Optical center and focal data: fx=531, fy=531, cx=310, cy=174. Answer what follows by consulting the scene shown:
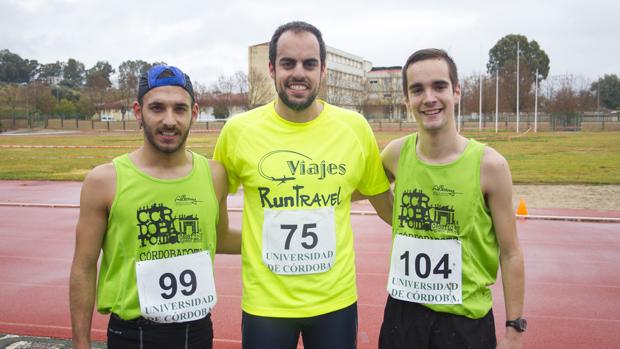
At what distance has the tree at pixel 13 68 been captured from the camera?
100 metres

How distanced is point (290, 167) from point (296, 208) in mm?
210

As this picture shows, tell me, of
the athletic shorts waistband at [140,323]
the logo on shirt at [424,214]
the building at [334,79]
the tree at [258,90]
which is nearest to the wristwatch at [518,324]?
the logo on shirt at [424,214]

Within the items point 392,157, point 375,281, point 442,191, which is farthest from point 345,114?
point 375,281

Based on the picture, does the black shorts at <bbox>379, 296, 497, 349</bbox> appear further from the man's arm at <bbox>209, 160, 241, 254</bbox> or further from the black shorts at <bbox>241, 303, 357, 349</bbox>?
the man's arm at <bbox>209, 160, 241, 254</bbox>

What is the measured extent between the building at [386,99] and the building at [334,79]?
1781mm

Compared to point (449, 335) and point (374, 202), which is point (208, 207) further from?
point (449, 335)

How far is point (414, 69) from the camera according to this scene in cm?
262

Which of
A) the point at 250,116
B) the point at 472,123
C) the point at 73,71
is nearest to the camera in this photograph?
the point at 250,116

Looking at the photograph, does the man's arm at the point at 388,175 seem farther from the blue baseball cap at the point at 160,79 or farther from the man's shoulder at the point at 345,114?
the blue baseball cap at the point at 160,79

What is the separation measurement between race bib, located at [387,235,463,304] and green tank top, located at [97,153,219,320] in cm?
97

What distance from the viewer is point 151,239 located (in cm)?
246

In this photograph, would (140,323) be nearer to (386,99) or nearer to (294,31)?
(294,31)

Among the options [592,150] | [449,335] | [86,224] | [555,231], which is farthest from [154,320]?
[592,150]

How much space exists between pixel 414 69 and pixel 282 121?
2.36 ft
